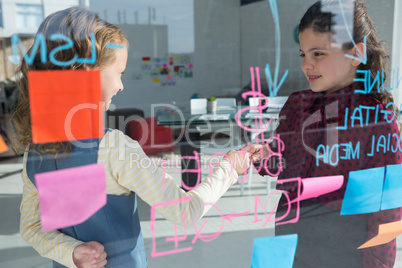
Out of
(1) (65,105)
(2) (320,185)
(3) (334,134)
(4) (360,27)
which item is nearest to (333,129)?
(3) (334,134)

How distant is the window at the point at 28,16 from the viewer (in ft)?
2.16

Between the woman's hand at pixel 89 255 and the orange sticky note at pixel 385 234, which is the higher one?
the woman's hand at pixel 89 255

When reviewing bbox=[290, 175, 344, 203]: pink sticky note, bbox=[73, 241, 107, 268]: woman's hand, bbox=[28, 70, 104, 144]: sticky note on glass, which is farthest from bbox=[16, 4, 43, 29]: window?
bbox=[290, 175, 344, 203]: pink sticky note

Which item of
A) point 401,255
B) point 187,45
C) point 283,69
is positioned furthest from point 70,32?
point 187,45

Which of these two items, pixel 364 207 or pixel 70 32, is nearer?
pixel 70 32

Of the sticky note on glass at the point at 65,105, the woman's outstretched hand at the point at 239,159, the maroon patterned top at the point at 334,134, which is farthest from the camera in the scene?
the maroon patterned top at the point at 334,134

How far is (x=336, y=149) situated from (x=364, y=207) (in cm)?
19

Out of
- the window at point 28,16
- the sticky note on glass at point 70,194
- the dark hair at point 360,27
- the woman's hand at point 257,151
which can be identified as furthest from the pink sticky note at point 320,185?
the window at point 28,16

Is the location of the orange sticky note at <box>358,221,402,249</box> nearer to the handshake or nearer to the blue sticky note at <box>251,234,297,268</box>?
the blue sticky note at <box>251,234,297,268</box>

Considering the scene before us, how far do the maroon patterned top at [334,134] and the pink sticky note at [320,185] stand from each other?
0.04 ft

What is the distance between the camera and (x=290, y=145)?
0.91 meters

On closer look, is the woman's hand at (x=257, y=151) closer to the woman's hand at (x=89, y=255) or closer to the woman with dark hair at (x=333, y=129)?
the woman with dark hair at (x=333, y=129)

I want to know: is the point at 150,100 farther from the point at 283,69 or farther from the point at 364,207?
the point at 364,207

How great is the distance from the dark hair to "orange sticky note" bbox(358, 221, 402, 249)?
1.07ft
